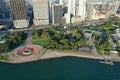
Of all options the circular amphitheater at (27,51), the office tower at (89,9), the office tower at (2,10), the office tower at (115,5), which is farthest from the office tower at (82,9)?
the office tower at (2,10)

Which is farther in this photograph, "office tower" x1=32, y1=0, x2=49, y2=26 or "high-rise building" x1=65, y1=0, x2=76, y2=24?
Result: "high-rise building" x1=65, y1=0, x2=76, y2=24

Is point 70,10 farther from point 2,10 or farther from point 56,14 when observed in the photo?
point 2,10

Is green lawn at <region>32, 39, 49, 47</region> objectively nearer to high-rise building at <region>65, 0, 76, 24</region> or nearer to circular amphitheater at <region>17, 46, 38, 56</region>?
circular amphitheater at <region>17, 46, 38, 56</region>

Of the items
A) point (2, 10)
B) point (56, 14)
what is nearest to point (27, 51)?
point (56, 14)

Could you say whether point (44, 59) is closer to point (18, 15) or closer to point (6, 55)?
point (6, 55)

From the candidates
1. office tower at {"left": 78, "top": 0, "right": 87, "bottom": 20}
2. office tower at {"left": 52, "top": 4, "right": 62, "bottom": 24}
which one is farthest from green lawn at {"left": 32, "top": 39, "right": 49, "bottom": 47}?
office tower at {"left": 78, "top": 0, "right": 87, "bottom": 20}

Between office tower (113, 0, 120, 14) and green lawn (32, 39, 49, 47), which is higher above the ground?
office tower (113, 0, 120, 14)
